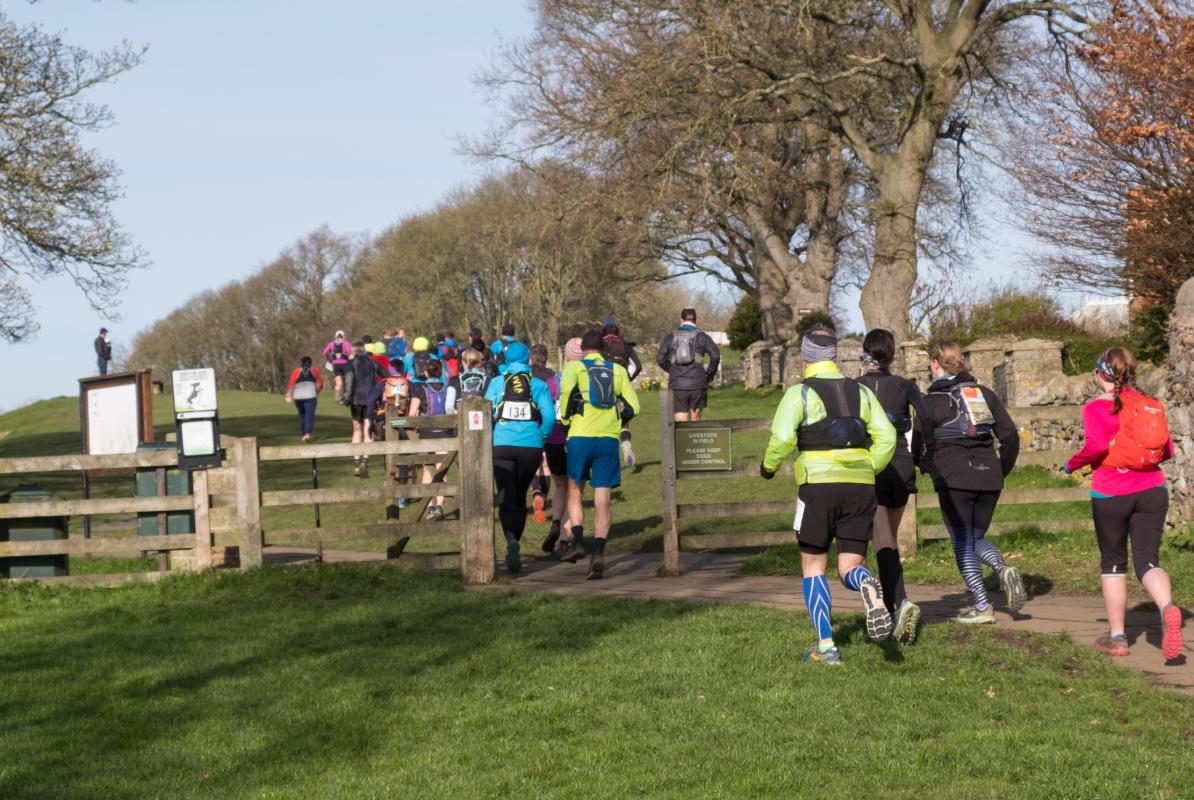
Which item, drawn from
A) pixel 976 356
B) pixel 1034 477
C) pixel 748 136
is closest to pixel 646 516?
pixel 1034 477

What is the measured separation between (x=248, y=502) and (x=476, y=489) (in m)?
1.87

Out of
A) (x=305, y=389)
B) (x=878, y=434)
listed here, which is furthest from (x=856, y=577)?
(x=305, y=389)

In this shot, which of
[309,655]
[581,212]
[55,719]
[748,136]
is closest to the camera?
[55,719]

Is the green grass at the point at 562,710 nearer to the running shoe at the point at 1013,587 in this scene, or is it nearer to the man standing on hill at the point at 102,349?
the running shoe at the point at 1013,587

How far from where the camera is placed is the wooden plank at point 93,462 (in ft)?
41.2

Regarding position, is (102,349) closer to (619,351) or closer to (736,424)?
(619,351)

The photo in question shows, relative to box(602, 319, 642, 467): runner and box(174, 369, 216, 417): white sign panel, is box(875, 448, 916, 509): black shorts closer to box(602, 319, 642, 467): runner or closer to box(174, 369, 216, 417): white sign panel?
box(174, 369, 216, 417): white sign panel

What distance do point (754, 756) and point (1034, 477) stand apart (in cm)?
1157

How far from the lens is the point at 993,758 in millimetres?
6332

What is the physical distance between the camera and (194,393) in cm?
1277

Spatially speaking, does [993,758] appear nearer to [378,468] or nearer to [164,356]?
[378,468]

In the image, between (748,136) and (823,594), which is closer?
(823,594)

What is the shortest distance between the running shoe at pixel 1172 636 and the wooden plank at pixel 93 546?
7771 mm

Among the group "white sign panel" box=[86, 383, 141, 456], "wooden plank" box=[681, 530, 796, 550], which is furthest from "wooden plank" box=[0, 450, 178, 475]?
"white sign panel" box=[86, 383, 141, 456]
